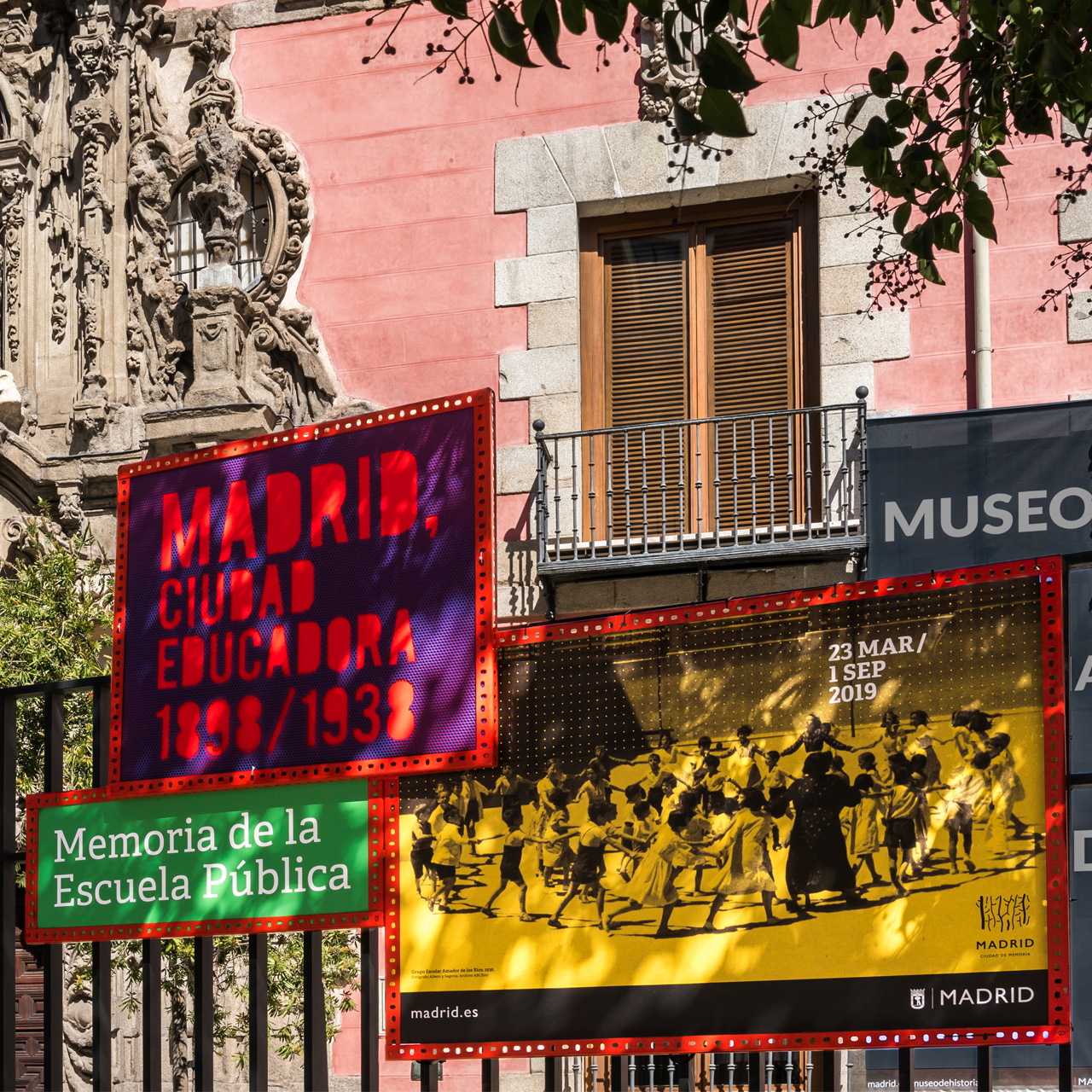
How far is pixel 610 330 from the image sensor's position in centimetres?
1455

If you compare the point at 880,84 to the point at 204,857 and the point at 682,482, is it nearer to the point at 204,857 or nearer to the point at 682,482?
the point at 204,857

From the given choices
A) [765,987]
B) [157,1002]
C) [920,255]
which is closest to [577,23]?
[920,255]

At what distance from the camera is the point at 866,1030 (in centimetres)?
497

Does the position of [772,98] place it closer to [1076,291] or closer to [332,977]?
[1076,291]

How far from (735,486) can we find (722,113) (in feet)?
24.9

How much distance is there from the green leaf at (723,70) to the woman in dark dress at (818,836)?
211 cm

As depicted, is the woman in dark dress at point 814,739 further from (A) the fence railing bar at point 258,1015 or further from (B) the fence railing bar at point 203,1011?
(B) the fence railing bar at point 203,1011

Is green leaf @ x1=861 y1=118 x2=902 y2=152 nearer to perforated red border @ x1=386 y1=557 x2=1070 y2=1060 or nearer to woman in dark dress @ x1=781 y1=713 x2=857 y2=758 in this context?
perforated red border @ x1=386 y1=557 x2=1070 y2=1060

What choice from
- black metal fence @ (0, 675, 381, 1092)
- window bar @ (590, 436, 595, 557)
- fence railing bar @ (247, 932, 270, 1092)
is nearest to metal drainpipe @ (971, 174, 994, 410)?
window bar @ (590, 436, 595, 557)

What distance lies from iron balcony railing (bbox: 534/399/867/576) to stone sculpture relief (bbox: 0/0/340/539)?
2.42 metres

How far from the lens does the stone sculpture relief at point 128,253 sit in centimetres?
1472

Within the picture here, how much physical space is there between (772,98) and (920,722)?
9.83 metres

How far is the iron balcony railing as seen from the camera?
1301cm

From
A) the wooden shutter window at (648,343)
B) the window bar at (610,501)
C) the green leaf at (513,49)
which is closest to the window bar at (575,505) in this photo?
the window bar at (610,501)
